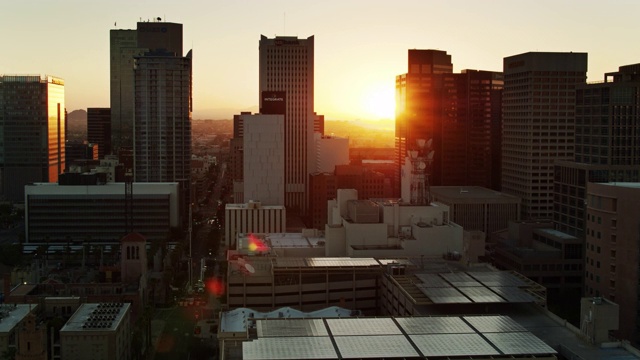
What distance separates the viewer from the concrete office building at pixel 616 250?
48375 mm

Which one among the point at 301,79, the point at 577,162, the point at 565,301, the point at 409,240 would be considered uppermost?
the point at 301,79

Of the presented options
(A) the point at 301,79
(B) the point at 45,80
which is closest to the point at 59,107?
(B) the point at 45,80

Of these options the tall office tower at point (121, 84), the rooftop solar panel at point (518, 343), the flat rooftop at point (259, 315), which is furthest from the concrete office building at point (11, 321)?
the tall office tower at point (121, 84)

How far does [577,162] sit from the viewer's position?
2569 inches

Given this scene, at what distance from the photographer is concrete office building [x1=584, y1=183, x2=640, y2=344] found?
1905 inches

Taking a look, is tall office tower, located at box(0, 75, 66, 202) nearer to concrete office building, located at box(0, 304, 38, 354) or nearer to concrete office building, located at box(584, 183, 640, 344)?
concrete office building, located at box(0, 304, 38, 354)

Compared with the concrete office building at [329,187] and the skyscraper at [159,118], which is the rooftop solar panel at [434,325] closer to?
the concrete office building at [329,187]

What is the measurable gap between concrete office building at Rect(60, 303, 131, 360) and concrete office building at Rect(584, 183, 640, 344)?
29638 millimetres

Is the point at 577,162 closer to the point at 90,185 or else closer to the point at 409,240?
the point at 409,240

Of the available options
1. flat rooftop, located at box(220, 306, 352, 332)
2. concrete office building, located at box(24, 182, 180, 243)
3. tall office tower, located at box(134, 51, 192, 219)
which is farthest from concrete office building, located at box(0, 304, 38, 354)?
tall office tower, located at box(134, 51, 192, 219)

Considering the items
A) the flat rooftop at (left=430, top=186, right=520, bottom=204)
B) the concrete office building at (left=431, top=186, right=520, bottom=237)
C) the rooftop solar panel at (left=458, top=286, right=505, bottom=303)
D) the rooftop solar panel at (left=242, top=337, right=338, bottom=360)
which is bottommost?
the rooftop solar panel at (left=242, top=337, right=338, bottom=360)

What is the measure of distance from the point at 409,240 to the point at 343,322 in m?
21.8

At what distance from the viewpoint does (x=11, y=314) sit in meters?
51.3

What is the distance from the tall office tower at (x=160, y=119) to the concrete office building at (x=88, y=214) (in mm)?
17226
